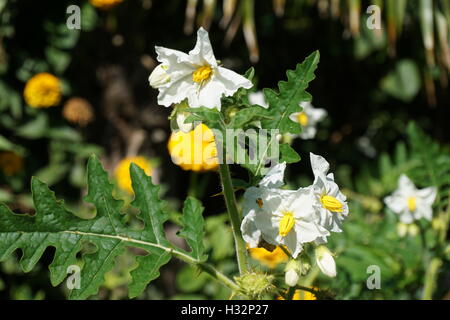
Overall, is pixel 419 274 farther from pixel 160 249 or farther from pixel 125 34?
pixel 125 34

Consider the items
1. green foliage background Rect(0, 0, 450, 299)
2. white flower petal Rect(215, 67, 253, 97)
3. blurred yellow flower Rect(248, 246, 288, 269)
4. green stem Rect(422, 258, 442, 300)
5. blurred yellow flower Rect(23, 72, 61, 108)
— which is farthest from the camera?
blurred yellow flower Rect(23, 72, 61, 108)

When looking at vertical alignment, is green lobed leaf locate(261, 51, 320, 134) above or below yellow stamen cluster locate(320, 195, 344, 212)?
above

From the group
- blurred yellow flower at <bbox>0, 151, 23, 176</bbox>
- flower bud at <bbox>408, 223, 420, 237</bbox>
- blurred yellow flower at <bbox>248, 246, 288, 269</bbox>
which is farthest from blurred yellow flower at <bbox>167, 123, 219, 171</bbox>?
blurred yellow flower at <bbox>0, 151, 23, 176</bbox>

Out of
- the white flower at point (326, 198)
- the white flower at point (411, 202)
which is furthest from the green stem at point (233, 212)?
the white flower at point (411, 202)

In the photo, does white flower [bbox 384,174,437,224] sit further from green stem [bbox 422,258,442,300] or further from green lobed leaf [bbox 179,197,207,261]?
green lobed leaf [bbox 179,197,207,261]

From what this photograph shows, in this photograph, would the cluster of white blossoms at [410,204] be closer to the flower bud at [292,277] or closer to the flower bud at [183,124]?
the flower bud at [292,277]

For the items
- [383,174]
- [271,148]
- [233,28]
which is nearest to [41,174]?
[233,28]
